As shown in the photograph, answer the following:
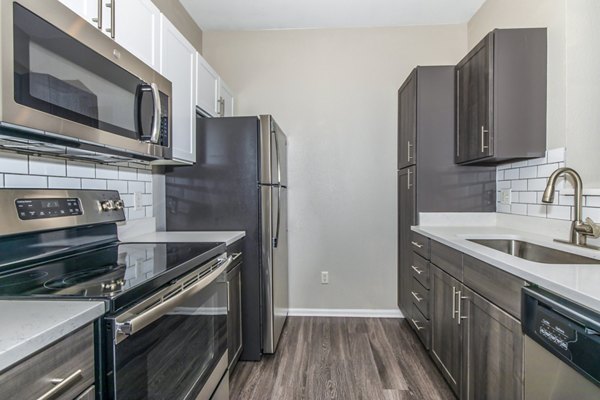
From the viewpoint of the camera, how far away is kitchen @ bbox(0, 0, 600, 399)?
111 centimetres

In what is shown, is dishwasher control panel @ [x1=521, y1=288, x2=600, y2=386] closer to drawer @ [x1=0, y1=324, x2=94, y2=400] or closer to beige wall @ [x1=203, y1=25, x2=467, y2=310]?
drawer @ [x1=0, y1=324, x2=94, y2=400]

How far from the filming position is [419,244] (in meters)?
2.49

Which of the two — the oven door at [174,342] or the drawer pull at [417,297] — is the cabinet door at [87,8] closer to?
the oven door at [174,342]

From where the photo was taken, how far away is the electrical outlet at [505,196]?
2422 mm

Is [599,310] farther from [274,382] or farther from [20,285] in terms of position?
[274,382]

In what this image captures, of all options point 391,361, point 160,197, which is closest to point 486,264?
point 391,361

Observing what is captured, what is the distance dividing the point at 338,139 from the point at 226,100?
1.04 meters

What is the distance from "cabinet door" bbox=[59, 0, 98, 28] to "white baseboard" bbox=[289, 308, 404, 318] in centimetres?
266

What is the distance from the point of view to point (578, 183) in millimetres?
1654

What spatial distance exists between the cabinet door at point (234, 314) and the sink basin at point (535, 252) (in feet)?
4.78

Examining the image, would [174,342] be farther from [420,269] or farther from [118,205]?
[420,269]

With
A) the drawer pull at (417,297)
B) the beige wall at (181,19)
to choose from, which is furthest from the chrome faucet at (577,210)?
the beige wall at (181,19)

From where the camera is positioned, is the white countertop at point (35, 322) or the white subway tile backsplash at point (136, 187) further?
the white subway tile backsplash at point (136, 187)

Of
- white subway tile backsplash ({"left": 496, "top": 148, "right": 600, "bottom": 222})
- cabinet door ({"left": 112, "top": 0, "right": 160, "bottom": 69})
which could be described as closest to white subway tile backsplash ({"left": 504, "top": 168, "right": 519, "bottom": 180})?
white subway tile backsplash ({"left": 496, "top": 148, "right": 600, "bottom": 222})
